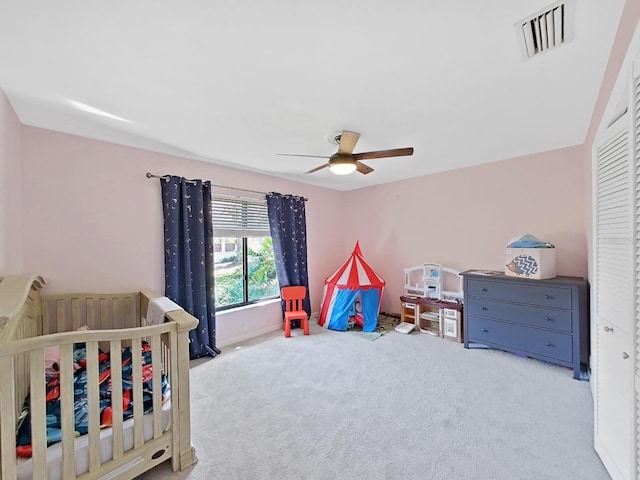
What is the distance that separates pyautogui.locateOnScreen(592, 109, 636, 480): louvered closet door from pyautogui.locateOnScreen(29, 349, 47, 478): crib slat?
2537 mm

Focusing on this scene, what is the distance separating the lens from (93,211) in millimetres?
2498

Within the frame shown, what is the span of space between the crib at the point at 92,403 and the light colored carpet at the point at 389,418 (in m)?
0.22

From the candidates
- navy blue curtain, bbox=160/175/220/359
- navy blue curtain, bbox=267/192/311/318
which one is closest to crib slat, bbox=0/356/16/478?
navy blue curtain, bbox=160/175/220/359

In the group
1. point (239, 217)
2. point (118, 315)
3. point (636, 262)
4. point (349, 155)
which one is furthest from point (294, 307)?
point (636, 262)

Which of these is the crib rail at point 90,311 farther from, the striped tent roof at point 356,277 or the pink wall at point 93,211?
the striped tent roof at point 356,277

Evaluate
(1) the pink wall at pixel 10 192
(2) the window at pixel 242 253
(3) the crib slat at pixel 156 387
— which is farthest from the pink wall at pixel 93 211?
(3) the crib slat at pixel 156 387

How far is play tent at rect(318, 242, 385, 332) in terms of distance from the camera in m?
3.91

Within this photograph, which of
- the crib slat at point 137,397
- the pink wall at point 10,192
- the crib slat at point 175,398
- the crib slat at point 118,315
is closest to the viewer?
the crib slat at point 137,397

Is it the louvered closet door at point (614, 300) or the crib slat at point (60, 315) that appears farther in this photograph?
the crib slat at point (60, 315)

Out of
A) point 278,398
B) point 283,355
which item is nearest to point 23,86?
point 278,398

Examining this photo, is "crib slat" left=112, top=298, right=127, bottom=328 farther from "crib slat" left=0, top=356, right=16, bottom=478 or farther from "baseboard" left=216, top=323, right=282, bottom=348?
"crib slat" left=0, top=356, right=16, bottom=478

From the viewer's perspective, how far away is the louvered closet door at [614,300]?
1196 millimetres

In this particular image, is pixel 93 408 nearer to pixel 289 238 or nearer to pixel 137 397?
pixel 137 397

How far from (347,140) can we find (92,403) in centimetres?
227
